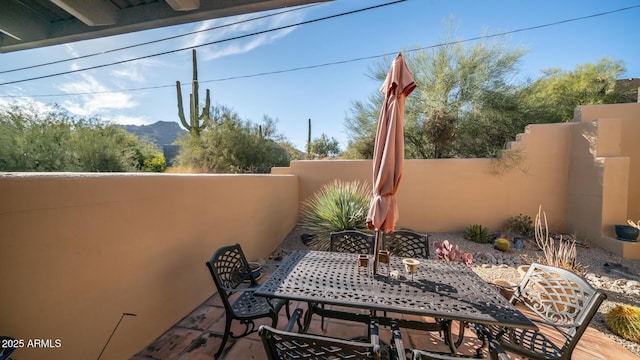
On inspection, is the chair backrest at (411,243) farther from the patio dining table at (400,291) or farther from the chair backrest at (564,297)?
the chair backrest at (564,297)

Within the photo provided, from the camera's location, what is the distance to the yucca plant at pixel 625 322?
7.40 ft

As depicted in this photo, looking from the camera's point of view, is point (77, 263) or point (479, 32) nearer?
point (77, 263)

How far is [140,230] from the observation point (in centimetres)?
209

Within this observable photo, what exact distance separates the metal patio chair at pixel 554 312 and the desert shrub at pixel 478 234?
314cm

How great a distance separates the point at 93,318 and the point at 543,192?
8.07m

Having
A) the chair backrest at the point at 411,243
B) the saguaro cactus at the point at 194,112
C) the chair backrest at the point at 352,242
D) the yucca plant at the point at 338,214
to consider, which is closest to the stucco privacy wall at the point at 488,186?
the yucca plant at the point at 338,214

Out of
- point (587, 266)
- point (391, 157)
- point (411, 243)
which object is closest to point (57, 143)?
point (391, 157)

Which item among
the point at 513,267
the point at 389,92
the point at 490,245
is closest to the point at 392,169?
the point at 389,92

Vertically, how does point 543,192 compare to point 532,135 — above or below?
below

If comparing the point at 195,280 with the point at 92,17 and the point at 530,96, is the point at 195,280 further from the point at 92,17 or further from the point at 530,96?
the point at 530,96

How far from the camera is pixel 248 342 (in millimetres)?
2160

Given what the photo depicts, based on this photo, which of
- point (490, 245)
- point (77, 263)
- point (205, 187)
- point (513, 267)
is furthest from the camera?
point (490, 245)

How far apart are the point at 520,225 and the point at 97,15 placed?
8462mm

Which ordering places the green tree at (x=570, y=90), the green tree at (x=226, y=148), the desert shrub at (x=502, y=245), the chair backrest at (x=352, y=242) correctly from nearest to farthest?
the chair backrest at (x=352, y=242) < the desert shrub at (x=502, y=245) < the green tree at (x=570, y=90) < the green tree at (x=226, y=148)
